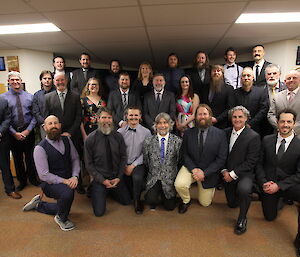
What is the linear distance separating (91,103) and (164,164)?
1475 millimetres

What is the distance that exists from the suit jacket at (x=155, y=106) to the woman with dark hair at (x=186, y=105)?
0.17m

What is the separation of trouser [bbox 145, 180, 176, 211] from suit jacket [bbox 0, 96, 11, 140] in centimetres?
216

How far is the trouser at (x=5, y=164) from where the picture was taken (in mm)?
3057

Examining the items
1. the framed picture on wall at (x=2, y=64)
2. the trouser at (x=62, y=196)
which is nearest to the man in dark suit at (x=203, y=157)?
the trouser at (x=62, y=196)

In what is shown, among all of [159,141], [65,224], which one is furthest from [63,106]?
[65,224]

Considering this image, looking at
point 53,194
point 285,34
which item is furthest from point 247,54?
point 53,194

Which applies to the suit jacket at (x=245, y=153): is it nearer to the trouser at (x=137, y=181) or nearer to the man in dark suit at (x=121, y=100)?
the trouser at (x=137, y=181)

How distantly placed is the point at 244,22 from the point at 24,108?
11.7ft

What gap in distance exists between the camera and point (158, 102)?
322cm

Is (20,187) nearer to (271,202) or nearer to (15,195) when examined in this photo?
(15,195)

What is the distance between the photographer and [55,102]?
307 cm

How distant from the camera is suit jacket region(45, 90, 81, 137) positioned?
A: 3.08 m

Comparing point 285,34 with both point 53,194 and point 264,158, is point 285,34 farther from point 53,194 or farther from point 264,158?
point 53,194

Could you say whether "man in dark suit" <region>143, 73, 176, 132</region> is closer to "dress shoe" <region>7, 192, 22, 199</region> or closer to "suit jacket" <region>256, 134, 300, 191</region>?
"suit jacket" <region>256, 134, 300, 191</region>
